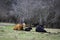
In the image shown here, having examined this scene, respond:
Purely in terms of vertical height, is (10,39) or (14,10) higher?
(14,10)

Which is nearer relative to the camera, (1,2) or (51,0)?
(51,0)

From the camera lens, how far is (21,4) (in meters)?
12.6

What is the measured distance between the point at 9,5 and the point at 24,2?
2.41 meters

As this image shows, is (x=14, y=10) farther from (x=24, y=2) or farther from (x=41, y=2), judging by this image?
(x=41, y=2)

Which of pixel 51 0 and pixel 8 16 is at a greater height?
pixel 51 0

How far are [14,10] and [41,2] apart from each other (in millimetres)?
2695

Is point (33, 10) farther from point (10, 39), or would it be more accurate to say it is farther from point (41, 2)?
point (10, 39)

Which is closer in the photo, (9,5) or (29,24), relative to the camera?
(29,24)

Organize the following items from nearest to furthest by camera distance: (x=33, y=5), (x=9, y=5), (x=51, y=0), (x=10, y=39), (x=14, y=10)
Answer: (x=10, y=39) < (x=51, y=0) < (x=33, y=5) < (x=14, y=10) < (x=9, y=5)

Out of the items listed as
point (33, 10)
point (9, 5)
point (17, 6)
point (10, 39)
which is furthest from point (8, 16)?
point (10, 39)

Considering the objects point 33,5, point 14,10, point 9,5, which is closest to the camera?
→ point 33,5

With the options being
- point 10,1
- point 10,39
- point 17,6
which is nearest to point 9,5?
point 10,1

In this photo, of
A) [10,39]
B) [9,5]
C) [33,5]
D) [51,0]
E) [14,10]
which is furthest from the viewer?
[9,5]

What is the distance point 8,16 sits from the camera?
48.9 feet
